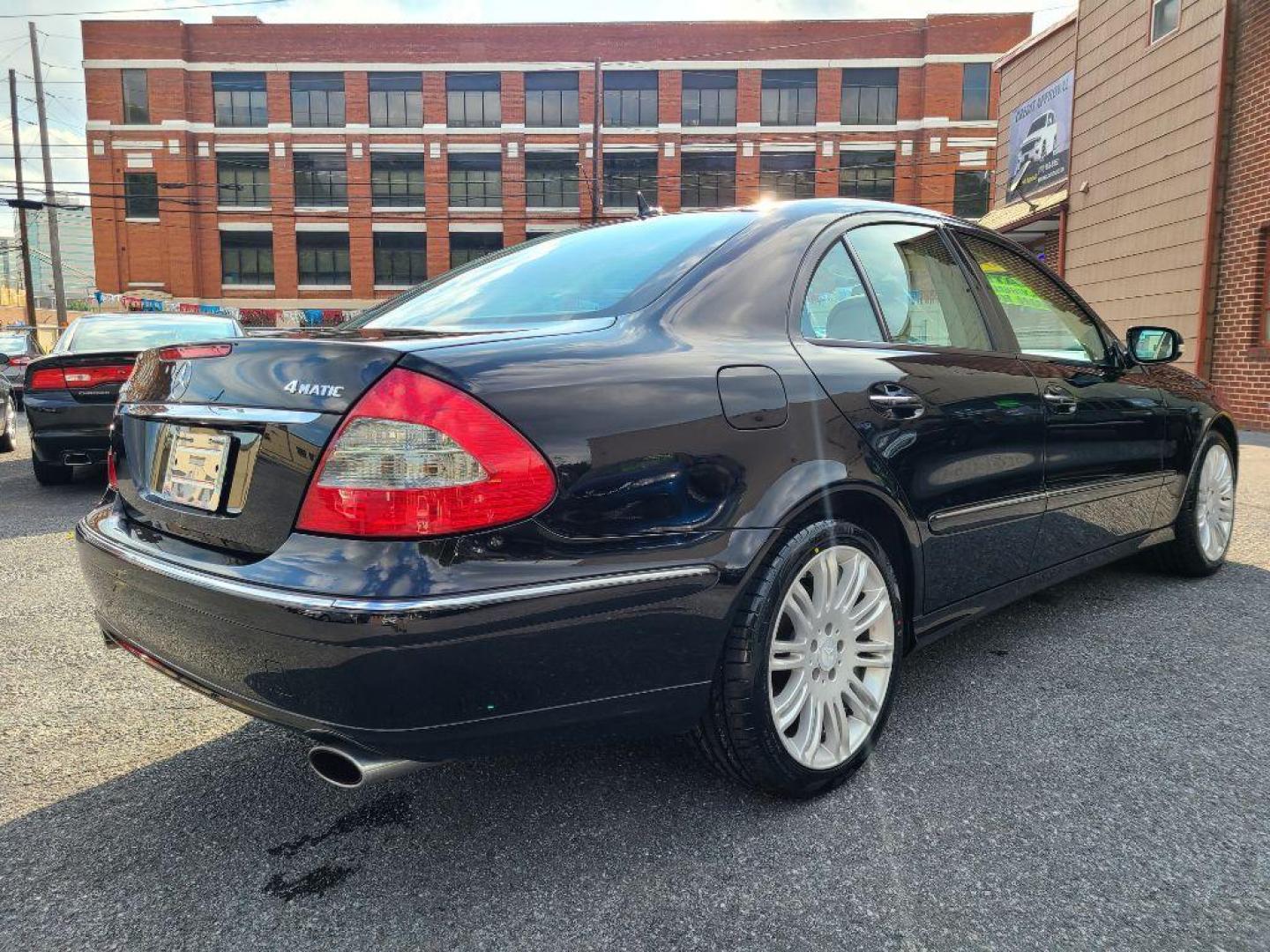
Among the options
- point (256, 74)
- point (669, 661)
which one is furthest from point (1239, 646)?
point (256, 74)

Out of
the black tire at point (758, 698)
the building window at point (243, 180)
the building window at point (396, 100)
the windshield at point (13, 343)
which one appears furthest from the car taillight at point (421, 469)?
the building window at point (243, 180)

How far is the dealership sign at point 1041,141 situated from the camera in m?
15.2

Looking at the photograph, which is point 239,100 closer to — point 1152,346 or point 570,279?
point 1152,346

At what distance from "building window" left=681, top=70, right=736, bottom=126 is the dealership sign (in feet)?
69.4

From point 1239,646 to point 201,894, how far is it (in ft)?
11.2

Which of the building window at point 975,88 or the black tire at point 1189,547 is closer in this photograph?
the black tire at point 1189,547

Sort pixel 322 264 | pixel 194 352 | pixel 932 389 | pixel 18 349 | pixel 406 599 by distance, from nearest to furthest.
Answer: pixel 406 599
pixel 194 352
pixel 932 389
pixel 18 349
pixel 322 264

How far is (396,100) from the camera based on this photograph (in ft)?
120

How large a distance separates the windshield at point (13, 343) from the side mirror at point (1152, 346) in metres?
18.6

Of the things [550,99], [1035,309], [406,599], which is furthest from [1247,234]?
[550,99]

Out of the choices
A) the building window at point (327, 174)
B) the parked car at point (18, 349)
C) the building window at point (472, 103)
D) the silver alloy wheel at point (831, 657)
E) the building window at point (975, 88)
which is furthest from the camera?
the building window at point (327, 174)

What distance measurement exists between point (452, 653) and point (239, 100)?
4176 centimetres

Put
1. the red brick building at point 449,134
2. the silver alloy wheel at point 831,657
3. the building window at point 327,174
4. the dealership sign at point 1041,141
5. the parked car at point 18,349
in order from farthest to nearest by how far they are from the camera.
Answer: the building window at point 327,174, the red brick building at point 449,134, the parked car at point 18,349, the dealership sign at point 1041,141, the silver alloy wheel at point 831,657

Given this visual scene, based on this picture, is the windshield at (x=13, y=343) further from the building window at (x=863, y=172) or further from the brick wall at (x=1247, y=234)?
the building window at (x=863, y=172)
